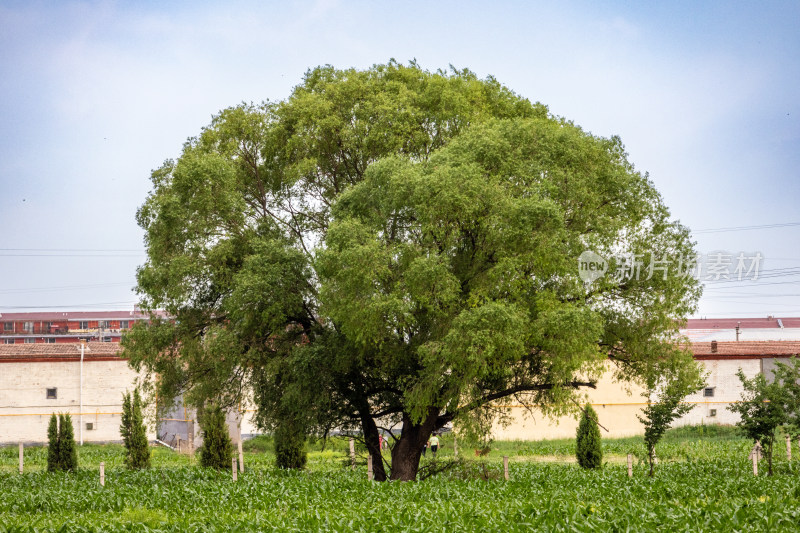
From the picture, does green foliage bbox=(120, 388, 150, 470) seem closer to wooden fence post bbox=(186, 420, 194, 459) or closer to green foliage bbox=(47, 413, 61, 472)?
green foliage bbox=(47, 413, 61, 472)

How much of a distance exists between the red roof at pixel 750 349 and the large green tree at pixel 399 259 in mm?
18458

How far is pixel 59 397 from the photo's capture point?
122 ft

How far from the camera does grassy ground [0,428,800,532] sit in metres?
13.0

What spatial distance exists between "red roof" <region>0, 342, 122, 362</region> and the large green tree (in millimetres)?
15952

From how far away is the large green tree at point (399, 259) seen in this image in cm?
1872

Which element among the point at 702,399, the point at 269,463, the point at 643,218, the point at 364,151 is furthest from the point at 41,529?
the point at 702,399

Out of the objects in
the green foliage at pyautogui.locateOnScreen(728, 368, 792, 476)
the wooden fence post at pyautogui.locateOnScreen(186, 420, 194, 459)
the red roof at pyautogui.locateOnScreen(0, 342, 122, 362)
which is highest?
the red roof at pyautogui.locateOnScreen(0, 342, 122, 362)

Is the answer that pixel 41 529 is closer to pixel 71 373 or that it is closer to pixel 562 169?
pixel 562 169

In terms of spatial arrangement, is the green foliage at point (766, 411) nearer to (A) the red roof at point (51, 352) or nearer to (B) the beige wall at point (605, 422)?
(B) the beige wall at point (605, 422)

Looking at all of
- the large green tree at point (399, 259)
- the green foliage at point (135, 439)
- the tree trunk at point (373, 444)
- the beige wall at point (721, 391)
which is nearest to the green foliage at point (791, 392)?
the large green tree at point (399, 259)

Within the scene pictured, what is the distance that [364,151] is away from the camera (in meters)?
22.8

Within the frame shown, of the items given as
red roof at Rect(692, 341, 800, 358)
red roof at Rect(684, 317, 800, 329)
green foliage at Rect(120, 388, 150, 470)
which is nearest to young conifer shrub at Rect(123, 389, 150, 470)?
green foliage at Rect(120, 388, 150, 470)

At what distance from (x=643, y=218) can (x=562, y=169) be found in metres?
2.68

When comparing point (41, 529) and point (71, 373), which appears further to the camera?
point (71, 373)
